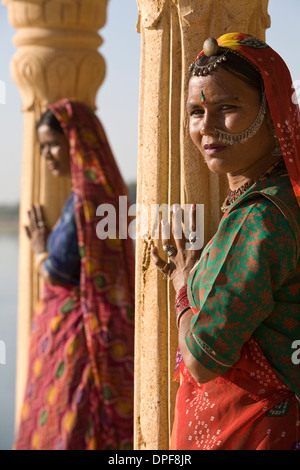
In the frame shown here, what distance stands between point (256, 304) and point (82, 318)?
104 inches

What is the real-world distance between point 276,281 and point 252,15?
847mm

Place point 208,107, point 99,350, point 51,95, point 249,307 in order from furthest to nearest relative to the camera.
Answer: point 51,95, point 99,350, point 208,107, point 249,307

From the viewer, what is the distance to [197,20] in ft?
8.17

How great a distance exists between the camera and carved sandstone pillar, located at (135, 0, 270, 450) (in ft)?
8.18

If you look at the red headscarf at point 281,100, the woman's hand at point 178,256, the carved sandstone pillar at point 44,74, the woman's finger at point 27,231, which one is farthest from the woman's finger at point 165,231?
the carved sandstone pillar at point 44,74

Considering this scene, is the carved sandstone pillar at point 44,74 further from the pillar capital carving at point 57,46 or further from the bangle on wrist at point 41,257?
the bangle on wrist at point 41,257

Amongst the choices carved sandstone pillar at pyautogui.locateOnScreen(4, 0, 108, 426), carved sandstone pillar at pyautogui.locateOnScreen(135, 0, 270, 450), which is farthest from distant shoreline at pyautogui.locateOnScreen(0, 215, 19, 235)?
carved sandstone pillar at pyautogui.locateOnScreen(135, 0, 270, 450)

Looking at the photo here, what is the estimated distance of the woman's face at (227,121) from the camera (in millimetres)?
2141

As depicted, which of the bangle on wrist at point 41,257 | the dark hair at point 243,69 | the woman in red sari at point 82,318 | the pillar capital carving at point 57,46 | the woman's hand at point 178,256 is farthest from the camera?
the pillar capital carving at point 57,46

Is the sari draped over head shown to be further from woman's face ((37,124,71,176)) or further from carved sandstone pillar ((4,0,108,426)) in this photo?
carved sandstone pillar ((4,0,108,426))

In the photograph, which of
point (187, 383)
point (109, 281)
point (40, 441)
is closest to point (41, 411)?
point (40, 441)

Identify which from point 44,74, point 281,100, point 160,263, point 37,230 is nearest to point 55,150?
point 37,230

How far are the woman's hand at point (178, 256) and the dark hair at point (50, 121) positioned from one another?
243cm

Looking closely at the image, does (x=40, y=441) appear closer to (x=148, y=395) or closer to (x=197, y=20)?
(x=148, y=395)
